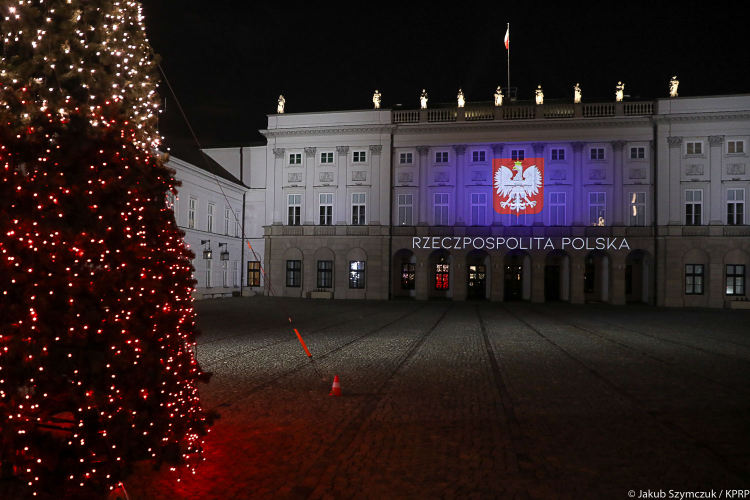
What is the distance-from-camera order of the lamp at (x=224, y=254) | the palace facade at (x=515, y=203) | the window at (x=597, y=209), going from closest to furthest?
1. the palace facade at (x=515, y=203)
2. the window at (x=597, y=209)
3. the lamp at (x=224, y=254)

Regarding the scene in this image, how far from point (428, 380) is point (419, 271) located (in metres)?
32.7

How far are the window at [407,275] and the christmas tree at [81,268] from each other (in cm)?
4149

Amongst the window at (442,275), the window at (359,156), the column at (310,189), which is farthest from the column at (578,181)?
the column at (310,189)

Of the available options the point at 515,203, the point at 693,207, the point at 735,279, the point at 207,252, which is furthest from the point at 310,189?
the point at 735,279

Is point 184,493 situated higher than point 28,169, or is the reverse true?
point 28,169

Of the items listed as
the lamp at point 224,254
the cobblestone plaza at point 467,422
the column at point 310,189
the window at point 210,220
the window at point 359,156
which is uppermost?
the window at point 359,156

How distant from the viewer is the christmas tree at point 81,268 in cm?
456

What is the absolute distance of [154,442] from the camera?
5070mm

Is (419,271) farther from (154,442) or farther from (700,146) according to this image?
(154,442)

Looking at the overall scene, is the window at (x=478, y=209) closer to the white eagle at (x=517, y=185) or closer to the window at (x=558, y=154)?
the white eagle at (x=517, y=185)

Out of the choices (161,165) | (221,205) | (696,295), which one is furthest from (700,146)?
(161,165)

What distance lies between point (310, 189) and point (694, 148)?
28.8 meters

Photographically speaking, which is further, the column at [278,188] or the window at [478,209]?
the column at [278,188]

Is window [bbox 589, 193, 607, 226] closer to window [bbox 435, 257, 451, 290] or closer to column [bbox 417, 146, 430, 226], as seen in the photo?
window [bbox 435, 257, 451, 290]
